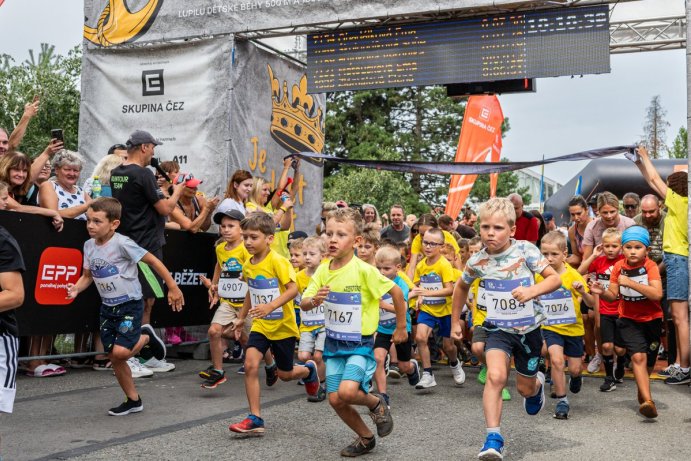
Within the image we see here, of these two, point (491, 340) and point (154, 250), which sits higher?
point (154, 250)

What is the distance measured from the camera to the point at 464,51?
10.2 metres

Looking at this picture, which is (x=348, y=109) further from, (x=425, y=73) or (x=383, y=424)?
(x=383, y=424)

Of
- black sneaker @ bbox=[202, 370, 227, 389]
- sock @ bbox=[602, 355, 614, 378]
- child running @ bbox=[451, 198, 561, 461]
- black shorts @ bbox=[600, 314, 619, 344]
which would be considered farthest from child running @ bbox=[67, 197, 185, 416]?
sock @ bbox=[602, 355, 614, 378]

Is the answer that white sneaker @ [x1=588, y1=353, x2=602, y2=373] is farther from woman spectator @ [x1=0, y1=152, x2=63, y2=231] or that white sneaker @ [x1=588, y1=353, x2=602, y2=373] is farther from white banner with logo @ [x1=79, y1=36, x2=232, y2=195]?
woman spectator @ [x1=0, y1=152, x2=63, y2=231]

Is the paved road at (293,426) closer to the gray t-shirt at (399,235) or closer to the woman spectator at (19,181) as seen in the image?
the woman spectator at (19,181)

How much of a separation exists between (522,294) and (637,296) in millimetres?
2490

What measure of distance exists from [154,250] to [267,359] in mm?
1907

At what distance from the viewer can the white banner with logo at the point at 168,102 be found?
11164 mm

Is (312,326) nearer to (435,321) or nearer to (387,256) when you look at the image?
(387,256)

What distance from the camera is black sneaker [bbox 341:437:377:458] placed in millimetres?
4996

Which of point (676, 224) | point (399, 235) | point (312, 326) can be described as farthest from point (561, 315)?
point (399, 235)

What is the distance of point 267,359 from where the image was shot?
6.80 m

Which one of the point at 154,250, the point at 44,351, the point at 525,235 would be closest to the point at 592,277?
the point at 525,235

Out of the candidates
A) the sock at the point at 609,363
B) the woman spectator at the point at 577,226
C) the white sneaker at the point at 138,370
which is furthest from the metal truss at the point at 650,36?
the white sneaker at the point at 138,370
